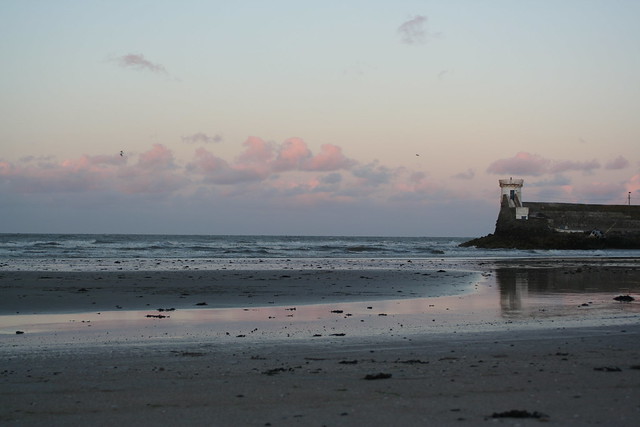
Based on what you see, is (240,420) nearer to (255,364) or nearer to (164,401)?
(164,401)

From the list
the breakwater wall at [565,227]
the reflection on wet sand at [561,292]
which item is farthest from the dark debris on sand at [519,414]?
the breakwater wall at [565,227]

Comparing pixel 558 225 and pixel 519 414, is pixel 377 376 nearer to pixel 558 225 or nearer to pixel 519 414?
pixel 519 414

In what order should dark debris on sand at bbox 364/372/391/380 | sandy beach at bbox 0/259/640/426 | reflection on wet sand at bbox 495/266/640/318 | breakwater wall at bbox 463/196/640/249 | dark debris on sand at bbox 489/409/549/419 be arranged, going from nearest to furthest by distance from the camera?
dark debris on sand at bbox 489/409/549/419 < sandy beach at bbox 0/259/640/426 < dark debris on sand at bbox 364/372/391/380 < reflection on wet sand at bbox 495/266/640/318 < breakwater wall at bbox 463/196/640/249

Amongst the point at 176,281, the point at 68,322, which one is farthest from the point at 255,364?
the point at 176,281

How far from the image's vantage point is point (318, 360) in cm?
795

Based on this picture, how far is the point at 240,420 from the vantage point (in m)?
5.34

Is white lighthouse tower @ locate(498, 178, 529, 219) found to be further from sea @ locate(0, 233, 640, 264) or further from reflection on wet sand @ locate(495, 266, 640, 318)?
reflection on wet sand @ locate(495, 266, 640, 318)

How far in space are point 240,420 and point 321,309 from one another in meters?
9.00

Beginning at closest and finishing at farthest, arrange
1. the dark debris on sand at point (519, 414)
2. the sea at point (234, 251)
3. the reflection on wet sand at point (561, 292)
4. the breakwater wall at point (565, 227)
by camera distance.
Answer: the dark debris on sand at point (519, 414)
the reflection on wet sand at point (561, 292)
the sea at point (234, 251)
the breakwater wall at point (565, 227)

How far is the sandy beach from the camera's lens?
220 inches

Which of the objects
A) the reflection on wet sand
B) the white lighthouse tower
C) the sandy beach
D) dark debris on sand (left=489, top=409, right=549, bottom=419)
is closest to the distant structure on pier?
the white lighthouse tower

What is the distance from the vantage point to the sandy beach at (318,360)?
5.58 meters

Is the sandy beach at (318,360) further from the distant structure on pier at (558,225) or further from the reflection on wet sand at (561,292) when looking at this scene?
the distant structure on pier at (558,225)

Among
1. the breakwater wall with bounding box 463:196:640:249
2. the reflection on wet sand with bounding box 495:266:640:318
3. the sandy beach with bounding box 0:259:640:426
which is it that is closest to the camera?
the sandy beach with bounding box 0:259:640:426
